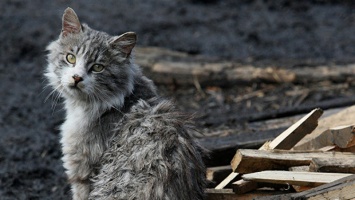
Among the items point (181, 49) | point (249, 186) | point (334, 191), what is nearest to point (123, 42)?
point (249, 186)

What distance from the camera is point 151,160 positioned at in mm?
4207

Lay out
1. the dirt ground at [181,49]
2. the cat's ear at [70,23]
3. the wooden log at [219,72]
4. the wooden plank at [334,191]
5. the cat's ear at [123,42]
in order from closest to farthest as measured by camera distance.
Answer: the wooden plank at [334,191] → the cat's ear at [123,42] → the cat's ear at [70,23] → the dirt ground at [181,49] → the wooden log at [219,72]

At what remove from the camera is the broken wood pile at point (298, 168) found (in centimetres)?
396

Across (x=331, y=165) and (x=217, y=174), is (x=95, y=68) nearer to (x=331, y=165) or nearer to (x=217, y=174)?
(x=217, y=174)

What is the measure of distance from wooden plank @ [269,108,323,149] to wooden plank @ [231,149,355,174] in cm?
22

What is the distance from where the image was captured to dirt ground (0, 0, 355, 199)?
20.6ft

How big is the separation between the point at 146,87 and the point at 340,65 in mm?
3422

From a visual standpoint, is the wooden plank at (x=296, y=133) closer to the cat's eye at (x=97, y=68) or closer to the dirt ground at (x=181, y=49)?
the cat's eye at (x=97, y=68)

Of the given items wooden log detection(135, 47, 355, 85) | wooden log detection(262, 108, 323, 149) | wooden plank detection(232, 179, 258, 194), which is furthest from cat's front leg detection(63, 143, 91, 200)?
wooden log detection(135, 47, 355, 85)

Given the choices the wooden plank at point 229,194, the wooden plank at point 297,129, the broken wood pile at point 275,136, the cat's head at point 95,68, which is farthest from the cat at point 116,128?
the wooden plank at point 297,129

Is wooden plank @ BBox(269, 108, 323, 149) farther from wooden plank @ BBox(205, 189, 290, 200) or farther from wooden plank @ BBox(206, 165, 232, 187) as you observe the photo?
wooden plank @ BBox(206, 165, 232, 187)

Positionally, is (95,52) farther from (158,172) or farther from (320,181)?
(320,181)

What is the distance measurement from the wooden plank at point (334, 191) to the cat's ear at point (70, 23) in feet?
6.34

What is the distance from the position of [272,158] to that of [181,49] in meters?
4.64
